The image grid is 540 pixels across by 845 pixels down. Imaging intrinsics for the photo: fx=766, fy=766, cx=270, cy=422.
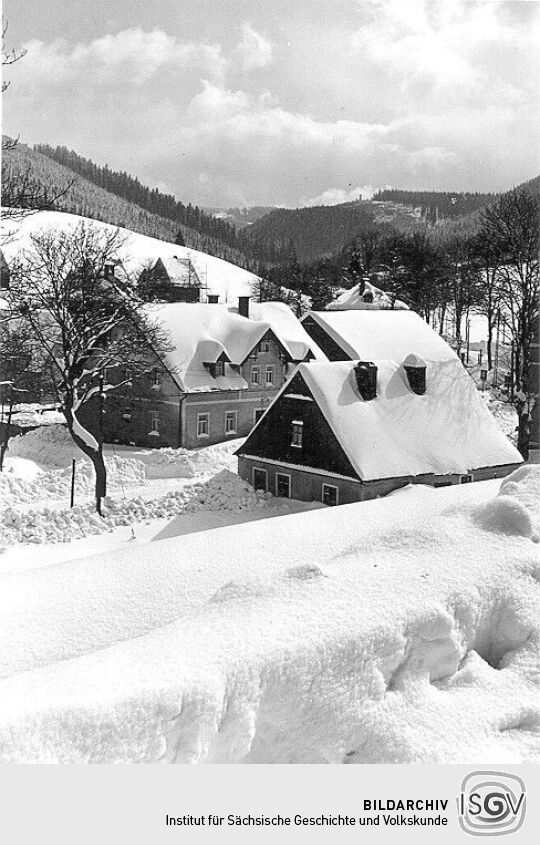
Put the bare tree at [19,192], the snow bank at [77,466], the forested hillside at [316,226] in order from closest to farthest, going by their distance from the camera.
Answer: the bare tree at [19,192]
the forested hillside at [316,226]
the snow bank at [77,466]

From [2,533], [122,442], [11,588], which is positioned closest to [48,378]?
[122,442]

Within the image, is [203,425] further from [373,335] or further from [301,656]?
[301,656]

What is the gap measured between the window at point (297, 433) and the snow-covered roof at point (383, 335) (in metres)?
6.42

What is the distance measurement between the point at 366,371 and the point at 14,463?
31.6 ft

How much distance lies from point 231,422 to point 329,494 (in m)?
10.4

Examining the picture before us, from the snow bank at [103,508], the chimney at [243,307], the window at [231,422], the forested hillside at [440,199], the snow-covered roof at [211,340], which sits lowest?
the snow bank at [103,508]

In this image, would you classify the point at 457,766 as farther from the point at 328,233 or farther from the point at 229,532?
the point at 328,233

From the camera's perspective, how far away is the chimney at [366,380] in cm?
1617

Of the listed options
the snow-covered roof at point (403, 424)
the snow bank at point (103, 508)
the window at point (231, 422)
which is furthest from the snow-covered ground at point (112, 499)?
the window at point (231, 422)

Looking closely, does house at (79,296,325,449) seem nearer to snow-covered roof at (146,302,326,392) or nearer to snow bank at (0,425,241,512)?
snow-covered roof at (146,302,326,392)

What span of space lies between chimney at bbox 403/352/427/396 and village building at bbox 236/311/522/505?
2 centimetres

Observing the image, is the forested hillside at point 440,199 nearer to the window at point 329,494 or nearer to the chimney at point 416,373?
the chimney at point 416,373

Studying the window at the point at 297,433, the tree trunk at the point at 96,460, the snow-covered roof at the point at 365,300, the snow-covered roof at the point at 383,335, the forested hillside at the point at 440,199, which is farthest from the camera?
the snow-covered roof at the point at 365,300

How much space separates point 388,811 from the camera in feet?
11.2
